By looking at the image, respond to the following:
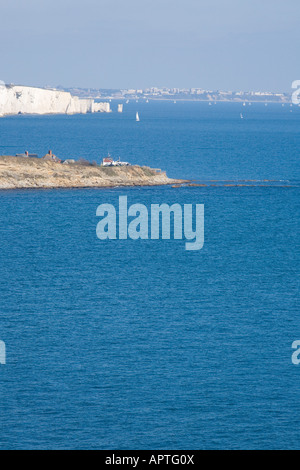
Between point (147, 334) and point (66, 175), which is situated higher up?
point (66, 175)

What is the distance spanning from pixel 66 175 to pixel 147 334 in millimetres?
63777

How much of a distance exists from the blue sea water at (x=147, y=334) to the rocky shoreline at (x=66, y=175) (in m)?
15.1

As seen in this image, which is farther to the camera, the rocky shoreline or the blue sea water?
the rocky shoreline

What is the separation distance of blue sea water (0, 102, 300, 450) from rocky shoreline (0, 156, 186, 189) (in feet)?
49.6

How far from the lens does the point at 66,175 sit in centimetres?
10988

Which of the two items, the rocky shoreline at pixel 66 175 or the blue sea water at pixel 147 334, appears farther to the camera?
the rocky shoreline at pixel 66 175

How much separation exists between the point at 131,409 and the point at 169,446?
3.75 meters

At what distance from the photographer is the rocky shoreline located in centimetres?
10819

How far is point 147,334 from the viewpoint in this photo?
48094mm

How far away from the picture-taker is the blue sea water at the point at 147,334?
36.8 metres

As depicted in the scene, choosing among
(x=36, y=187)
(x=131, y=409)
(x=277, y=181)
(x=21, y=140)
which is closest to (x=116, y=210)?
(x=36, y=187)

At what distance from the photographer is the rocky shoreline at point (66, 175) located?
108 metres

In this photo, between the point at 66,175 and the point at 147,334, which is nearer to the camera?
the point at 147,334

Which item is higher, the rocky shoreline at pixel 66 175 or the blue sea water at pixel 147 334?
the rocky shoreline at pixel 66 175
